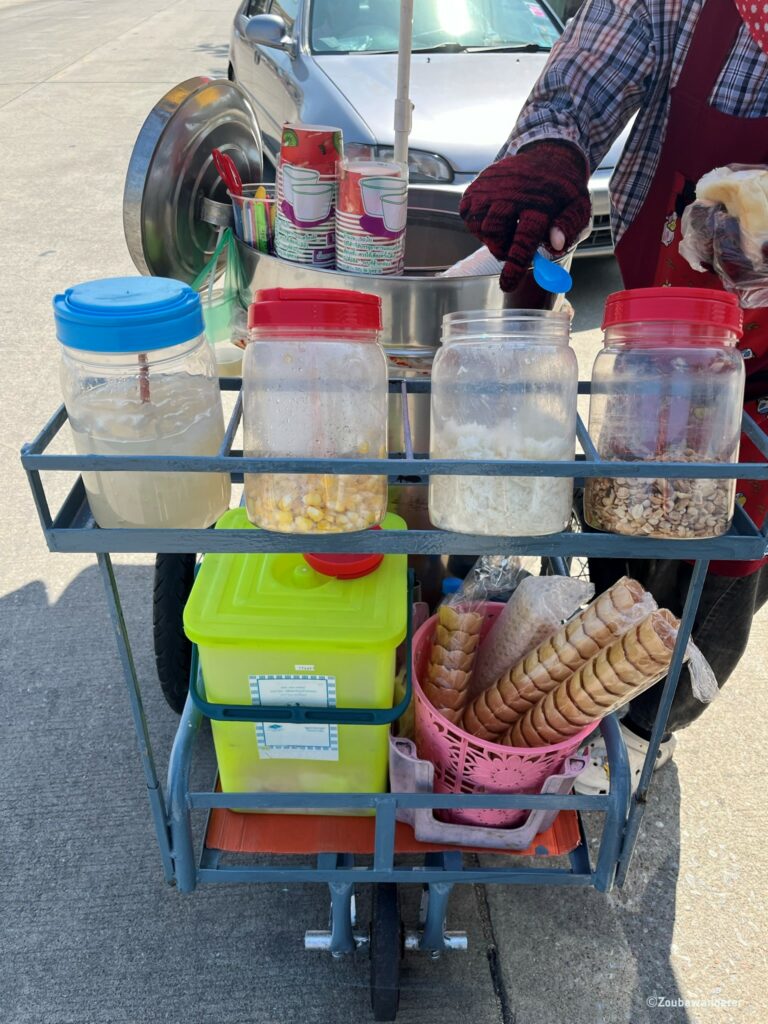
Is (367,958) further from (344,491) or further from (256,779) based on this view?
(344,491)

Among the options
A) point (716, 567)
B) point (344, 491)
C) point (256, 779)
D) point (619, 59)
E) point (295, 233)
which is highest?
point (619, 59)

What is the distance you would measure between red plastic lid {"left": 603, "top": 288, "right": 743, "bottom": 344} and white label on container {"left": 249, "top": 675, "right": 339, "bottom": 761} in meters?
0.75

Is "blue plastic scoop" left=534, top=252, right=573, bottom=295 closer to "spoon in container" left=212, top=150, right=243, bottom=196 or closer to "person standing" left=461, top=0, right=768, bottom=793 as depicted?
"person standing" left=461, top=0, right=768, bottom=793

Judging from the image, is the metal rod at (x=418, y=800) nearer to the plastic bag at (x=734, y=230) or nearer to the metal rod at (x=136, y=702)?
the metal rod at (x=136, y=702)

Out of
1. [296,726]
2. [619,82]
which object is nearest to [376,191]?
[619,82]

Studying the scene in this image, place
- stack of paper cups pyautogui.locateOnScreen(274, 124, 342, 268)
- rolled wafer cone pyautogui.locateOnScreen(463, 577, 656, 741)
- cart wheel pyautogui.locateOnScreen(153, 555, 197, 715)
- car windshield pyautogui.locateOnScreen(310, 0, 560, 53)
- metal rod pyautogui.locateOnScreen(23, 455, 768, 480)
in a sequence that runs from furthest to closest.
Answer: car windshield pyautogui.locateOnScreen(310, 0, 560, 53), cart wheel pyautogui.locateOnScreen(153, 555, 197, 715), stack of paper cups pyautogui.locateOnScreen(274, 124, 342, 268), rolled wafer cone pyautogui.locateOnScreen(463, 577, 656, 741), metal rod pyautogui.locateOnScreen(23, 455, 768, 480)

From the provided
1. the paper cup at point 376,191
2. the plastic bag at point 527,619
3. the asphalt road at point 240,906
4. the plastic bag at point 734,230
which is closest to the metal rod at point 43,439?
the paper cup at point 376,191

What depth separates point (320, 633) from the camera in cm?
133

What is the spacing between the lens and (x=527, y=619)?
1538mm

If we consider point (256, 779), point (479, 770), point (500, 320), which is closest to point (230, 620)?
point (256, 779)

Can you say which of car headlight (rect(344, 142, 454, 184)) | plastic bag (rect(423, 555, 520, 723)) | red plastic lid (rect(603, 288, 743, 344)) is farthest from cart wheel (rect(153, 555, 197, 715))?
car headlight (rect(344, 142, 454, 184))

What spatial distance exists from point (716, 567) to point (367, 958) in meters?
1.04

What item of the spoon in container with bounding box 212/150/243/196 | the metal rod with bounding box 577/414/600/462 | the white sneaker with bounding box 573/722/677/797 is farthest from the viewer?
the white sneaker with bounding box 573/722/677/797

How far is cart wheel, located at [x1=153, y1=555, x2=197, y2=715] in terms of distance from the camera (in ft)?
6.21
